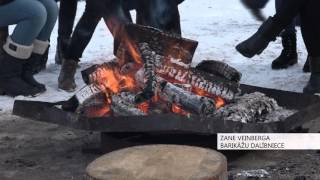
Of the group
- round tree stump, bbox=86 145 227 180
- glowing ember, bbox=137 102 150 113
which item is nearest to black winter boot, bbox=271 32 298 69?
glowing ember, bbox=137 102 150 113

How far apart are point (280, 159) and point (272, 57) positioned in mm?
2729

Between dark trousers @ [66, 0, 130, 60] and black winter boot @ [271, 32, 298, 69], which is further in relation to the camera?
black winter boot @ [271, 32, 298, 69]

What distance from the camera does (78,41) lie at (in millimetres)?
5066

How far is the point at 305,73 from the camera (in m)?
5.55

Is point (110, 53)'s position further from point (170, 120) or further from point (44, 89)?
point (170, 120)

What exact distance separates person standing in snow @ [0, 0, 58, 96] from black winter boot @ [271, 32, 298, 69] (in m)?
A: 2.02

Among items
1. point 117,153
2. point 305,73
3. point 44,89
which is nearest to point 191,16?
point 305,73

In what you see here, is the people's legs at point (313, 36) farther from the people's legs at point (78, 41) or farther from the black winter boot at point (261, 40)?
the people's legs at point (78, 41)

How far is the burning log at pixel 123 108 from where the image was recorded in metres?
3.52

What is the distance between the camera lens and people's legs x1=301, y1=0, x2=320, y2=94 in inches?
175

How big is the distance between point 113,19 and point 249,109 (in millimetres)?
1367

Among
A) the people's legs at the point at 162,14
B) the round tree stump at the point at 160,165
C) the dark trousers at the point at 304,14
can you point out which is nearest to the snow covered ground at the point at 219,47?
the dark trousers at the point at 304,14

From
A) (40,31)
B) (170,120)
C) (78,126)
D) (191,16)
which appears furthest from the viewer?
(191,16)

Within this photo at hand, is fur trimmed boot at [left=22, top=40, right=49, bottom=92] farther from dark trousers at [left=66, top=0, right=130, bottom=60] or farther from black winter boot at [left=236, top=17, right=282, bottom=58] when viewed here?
black winter boot at [left=236, top=17, right=282, bottom=58]
